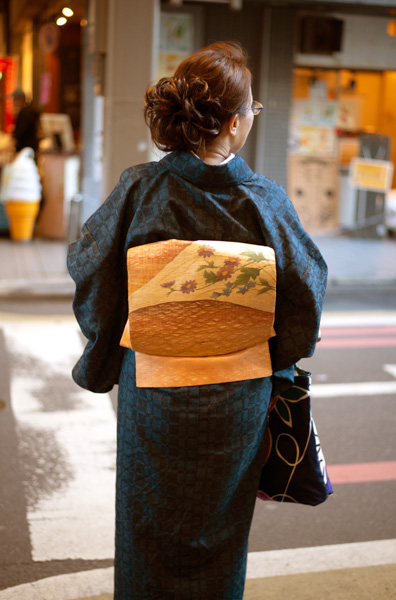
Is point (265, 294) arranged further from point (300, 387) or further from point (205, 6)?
point (205, 6)

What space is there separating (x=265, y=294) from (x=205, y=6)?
33.4ft

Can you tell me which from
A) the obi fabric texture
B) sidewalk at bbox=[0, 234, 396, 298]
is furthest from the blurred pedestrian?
the obi fabric texture

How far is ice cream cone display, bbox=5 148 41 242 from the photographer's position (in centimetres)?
1045

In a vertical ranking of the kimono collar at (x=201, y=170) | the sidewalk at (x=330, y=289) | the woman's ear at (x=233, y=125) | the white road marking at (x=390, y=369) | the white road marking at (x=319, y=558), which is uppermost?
the woman's ear at (x=233, y=125)

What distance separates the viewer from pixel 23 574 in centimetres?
303

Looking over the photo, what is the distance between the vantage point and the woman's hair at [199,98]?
80.6 inches

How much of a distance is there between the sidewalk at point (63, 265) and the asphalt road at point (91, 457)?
4.60 ft

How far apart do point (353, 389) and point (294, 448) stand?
3.11 metres

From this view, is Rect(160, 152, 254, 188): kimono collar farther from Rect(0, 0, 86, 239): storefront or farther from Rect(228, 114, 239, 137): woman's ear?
Rect(0, 0, 86, 239): storefront

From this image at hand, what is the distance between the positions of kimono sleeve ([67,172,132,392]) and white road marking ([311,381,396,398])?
3.11 metres

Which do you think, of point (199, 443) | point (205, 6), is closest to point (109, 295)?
point (199, 443)

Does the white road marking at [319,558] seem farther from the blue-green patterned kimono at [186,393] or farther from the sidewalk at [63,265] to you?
the sidewalk at [63,265]

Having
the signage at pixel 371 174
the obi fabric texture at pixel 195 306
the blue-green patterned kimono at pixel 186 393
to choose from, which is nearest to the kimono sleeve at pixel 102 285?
A: the blue-green patterned kimono at pixel 186 393

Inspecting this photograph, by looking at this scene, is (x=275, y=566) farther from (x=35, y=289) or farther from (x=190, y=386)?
(x=35, y=289)
